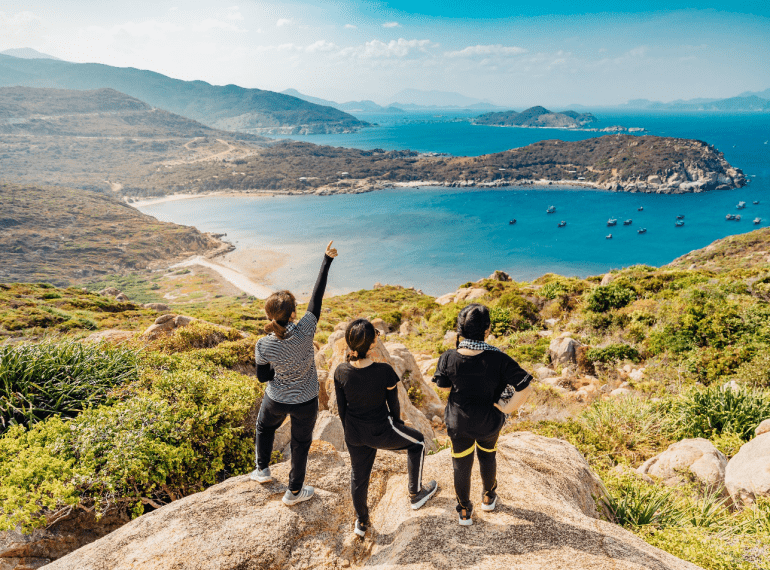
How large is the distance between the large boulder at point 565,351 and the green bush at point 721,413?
437cm

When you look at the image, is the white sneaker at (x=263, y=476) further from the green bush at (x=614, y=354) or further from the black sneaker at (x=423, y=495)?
the green bush at (x=614, y=354)

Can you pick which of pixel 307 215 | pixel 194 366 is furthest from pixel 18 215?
pixel 194 366

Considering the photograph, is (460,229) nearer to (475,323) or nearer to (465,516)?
(475,323)

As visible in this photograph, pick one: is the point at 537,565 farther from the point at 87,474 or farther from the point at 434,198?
the point at 434,198

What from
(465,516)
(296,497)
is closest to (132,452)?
(296,497)

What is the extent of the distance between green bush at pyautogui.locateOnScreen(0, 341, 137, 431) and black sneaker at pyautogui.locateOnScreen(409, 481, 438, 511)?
14.9 ft

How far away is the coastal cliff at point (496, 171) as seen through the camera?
4277 inches

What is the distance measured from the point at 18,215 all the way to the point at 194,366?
114m

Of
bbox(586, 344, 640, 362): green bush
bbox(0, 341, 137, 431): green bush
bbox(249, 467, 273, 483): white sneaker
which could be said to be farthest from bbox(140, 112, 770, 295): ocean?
bbox(249, 467, 273, 483): white sneaker

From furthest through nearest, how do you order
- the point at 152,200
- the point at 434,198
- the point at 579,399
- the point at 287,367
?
the point at 152,200
the point at 434,198
the point at 579,399
the point at 287,367

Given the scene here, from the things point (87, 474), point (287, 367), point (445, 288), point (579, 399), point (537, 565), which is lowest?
point (445, 288)

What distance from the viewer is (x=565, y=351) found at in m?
11.8

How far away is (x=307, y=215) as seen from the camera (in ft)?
341

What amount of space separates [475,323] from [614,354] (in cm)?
1015
